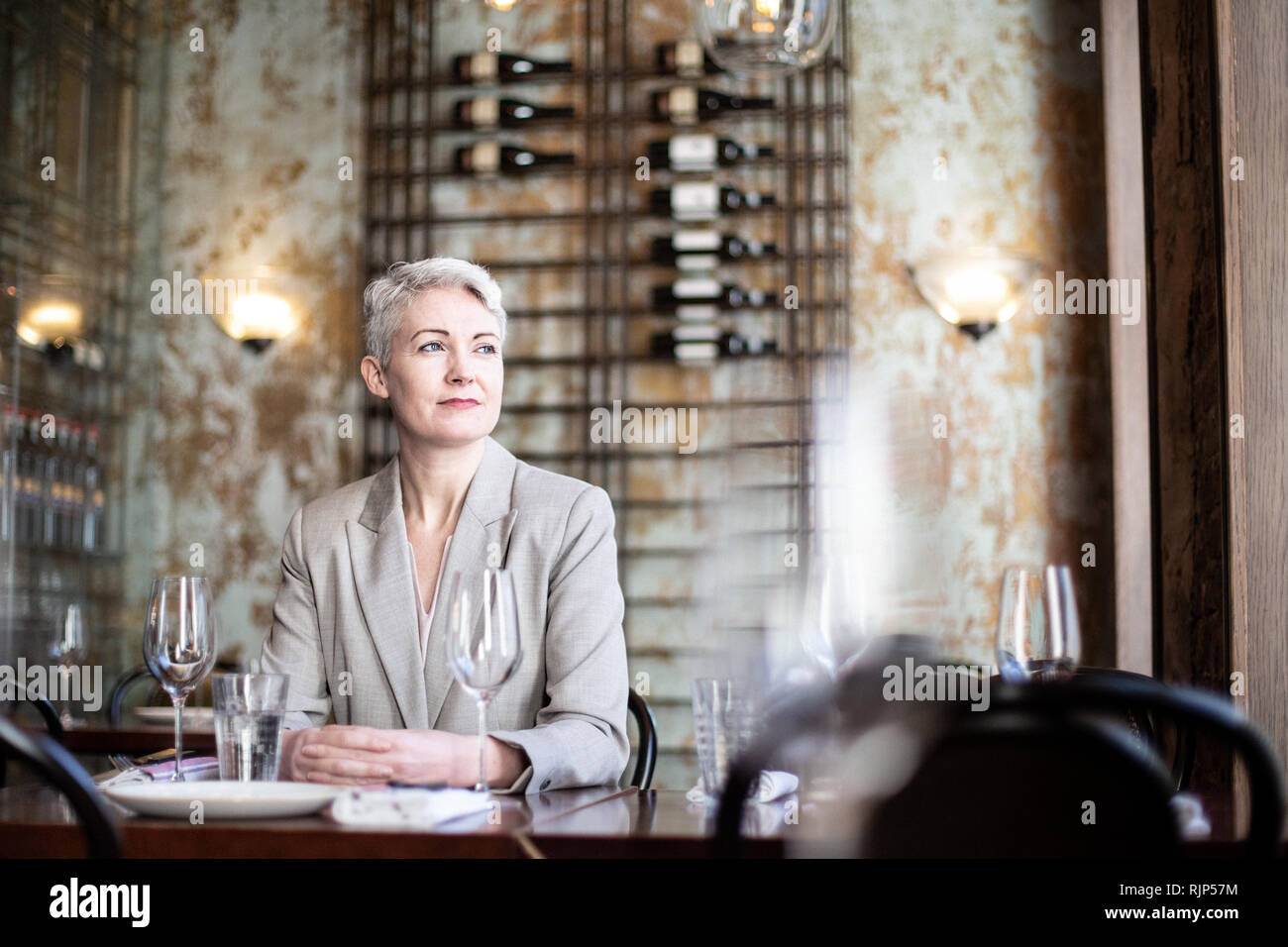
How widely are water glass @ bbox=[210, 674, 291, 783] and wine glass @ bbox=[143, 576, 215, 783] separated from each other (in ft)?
0.42

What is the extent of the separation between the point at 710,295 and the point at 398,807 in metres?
4.19

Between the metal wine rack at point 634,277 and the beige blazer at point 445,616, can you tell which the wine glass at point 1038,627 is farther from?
the metal wine rack at point 634,277

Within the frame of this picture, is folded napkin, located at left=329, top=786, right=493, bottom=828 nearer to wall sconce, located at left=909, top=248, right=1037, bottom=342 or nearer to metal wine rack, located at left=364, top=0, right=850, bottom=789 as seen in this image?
metal wine rack, located at left=364, top=0, right=850, bottom=789

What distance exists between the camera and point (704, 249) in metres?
5.26

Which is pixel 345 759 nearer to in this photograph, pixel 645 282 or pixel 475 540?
pixel 475 540

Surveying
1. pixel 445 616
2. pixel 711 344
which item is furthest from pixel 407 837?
pixel 711 344

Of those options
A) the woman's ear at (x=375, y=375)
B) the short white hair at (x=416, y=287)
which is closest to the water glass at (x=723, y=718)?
the short white hair at (x=416, y=287)

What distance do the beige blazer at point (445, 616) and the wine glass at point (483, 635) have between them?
0.40 meters

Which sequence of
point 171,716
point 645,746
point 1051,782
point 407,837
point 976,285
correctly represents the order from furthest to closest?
point 976,285
point 171,716
point 645,746
point 407,837
point 1051,782

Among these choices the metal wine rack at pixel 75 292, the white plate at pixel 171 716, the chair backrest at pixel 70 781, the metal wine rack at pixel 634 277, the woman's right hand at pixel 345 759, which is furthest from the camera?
the metal wine rack at pixel 634 277

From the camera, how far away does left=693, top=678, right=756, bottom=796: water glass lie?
1392mm

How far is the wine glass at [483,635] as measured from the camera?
139cm
